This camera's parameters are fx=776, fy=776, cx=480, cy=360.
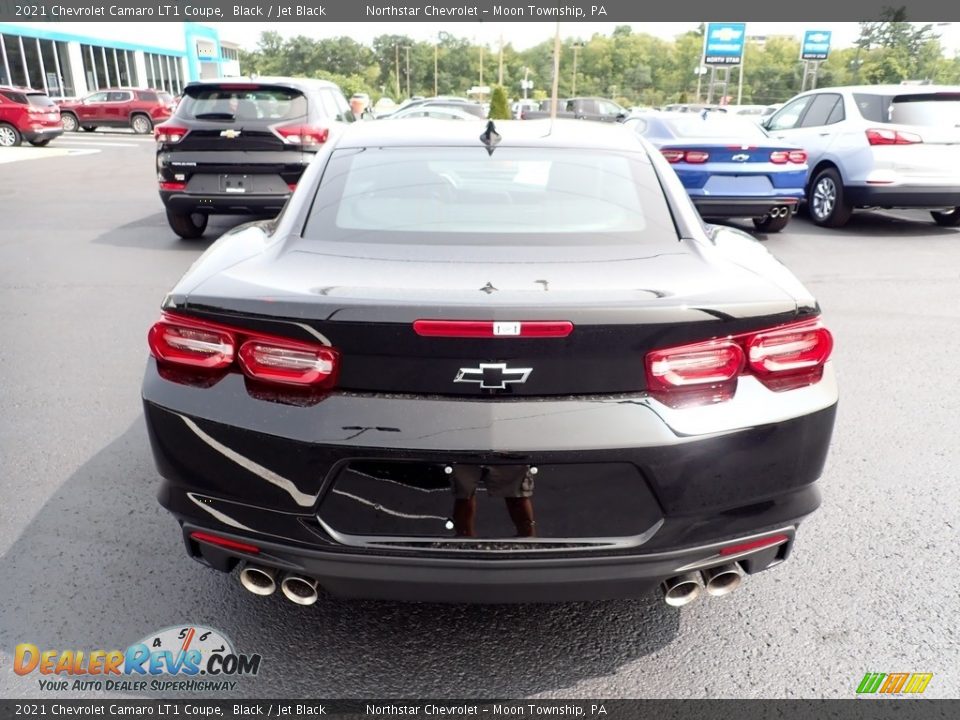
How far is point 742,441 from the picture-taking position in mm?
1926

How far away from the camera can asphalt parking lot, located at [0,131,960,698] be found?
2285 mm

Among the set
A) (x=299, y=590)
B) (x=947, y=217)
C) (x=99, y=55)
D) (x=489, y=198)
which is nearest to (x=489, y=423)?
(x=299, y=590)

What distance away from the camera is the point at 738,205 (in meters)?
8.73

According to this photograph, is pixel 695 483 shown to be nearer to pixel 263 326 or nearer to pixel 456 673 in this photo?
pixel 456 673

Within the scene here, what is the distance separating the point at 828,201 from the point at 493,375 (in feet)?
32.7

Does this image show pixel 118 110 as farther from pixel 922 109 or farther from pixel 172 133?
pixel 922 109

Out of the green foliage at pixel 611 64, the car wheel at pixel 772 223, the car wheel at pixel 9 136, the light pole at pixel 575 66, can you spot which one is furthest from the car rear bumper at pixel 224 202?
the light pole at pixel 575 66

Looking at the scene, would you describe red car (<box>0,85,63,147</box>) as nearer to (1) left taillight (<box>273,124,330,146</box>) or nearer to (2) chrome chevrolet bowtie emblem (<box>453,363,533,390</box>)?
(1) left taillight (<box>273,124,330,146</box>)

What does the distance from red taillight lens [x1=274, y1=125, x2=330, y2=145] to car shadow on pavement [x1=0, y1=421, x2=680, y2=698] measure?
589 centimetres

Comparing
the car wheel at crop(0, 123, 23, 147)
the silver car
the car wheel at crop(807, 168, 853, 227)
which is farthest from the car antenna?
the car wheel at crop(0, 123, 23, 147)

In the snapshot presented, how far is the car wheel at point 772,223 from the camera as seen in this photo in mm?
9547

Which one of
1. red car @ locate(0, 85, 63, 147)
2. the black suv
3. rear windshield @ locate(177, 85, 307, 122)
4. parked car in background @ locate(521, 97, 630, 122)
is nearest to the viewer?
the black suv

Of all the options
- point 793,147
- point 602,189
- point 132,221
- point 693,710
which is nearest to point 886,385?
point 602,189

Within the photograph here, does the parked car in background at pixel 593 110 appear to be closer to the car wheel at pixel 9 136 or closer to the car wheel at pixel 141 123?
the car wheel at pixel 141 123
